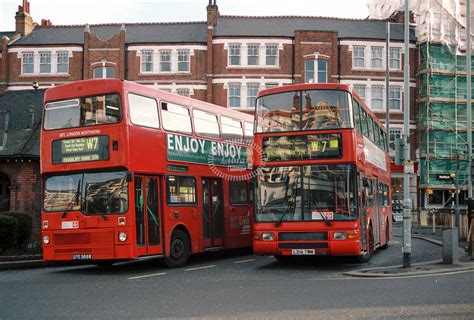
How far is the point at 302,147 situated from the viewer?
51.5ft

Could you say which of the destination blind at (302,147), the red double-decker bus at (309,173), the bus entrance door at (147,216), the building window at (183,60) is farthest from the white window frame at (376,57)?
the bus entrance door at (147,216)

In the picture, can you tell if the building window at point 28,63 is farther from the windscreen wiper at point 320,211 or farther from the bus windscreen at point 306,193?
the windscreen wiper at point 320,211

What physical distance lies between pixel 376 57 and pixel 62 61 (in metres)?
24.1

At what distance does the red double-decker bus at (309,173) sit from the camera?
50.2 ft

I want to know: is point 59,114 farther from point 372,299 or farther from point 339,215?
point 372,299

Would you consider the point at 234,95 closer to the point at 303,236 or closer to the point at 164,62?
the point at 164,62

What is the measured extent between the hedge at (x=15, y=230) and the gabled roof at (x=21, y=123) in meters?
3.75

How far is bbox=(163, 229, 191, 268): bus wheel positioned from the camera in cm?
1661

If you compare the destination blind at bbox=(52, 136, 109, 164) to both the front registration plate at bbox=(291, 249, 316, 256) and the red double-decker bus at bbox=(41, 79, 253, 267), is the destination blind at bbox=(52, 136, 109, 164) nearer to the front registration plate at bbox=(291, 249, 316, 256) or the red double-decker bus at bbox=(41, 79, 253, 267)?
the red double-decker bus at bbox=(41, 79, 253, 267)

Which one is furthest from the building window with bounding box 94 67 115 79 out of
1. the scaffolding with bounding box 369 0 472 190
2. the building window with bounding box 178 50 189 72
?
the scaffolding with bounding box 369 0 472 190

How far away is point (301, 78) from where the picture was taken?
48656 millimetres

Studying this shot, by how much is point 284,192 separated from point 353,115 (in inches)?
98.1

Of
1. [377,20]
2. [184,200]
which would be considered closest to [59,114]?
[184,200]

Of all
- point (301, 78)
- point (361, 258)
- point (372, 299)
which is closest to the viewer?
point (372, 299)
